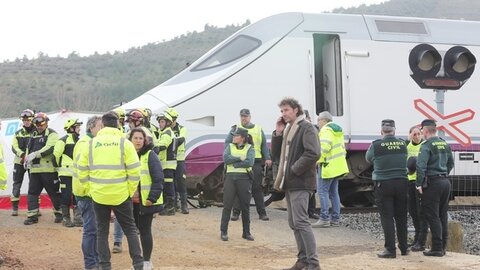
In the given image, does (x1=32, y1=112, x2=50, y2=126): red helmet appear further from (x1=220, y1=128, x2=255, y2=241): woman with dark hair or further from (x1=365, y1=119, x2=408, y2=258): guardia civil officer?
(x1=365, y1=119, x2=408, y2=258): guardia civil officer

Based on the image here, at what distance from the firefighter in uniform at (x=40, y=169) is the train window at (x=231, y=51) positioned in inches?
121

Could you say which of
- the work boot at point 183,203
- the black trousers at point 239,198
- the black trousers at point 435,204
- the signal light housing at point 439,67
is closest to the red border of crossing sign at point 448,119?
the signal light housing at point 439,67

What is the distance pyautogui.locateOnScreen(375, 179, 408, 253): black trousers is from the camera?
28.0 feet

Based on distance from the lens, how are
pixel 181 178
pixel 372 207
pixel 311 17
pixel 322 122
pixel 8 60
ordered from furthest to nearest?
pixel 8 60 < pixel 372 207 < pixel 311 17 < pixel 181 178 < pixel 322 122

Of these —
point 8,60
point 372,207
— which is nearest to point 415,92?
point 372,207

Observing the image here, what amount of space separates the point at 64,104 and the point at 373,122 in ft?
97.3

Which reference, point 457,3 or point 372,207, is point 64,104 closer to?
point 372,207

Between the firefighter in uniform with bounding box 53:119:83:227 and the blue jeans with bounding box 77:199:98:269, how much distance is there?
2603mm

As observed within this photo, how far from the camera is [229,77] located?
11844 mm

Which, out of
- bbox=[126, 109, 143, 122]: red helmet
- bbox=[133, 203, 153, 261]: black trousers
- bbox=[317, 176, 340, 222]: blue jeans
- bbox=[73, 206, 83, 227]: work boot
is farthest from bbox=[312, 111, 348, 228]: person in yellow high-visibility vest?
bbox=[133, 203, 153, 261]: black trousers

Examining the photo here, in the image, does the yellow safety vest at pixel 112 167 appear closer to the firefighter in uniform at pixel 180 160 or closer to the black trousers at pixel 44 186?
the black trousers at pixel 44 186

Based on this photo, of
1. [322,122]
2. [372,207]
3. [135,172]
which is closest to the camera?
[135,172]

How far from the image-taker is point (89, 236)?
720cm

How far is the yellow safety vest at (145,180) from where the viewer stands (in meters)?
7.16
